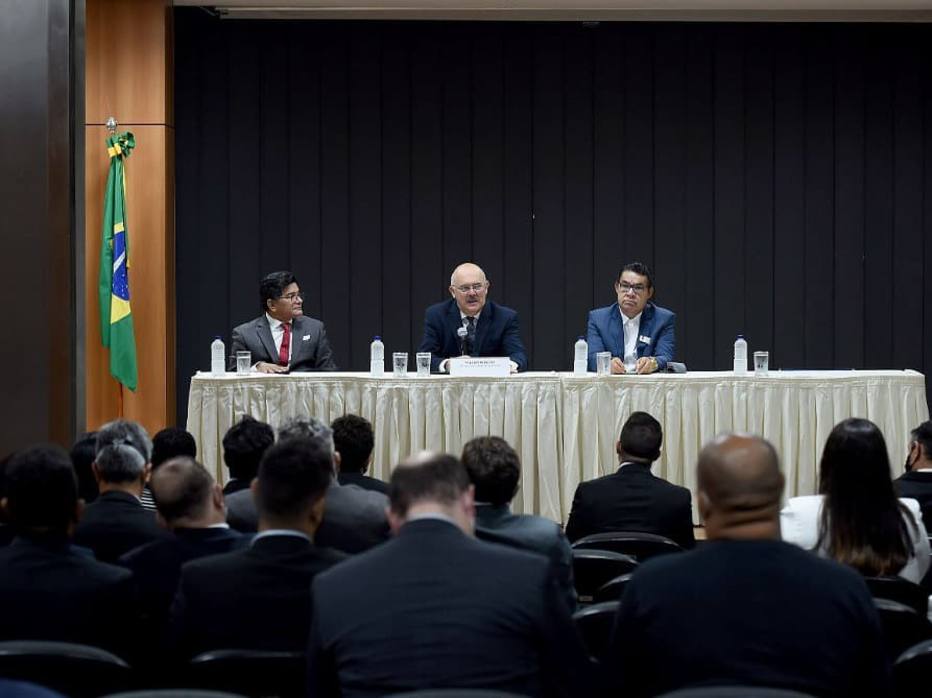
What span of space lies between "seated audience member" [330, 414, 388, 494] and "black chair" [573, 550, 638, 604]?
101 centimetres

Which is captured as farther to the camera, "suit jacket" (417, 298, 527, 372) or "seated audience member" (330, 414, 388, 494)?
"suit jacket" (417, 298, 527, 372)

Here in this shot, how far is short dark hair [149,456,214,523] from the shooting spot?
12.1 ft

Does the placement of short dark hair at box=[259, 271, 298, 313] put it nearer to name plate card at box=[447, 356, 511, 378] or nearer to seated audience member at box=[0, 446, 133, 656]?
name plate card at box=[447, 356, 511, 378]

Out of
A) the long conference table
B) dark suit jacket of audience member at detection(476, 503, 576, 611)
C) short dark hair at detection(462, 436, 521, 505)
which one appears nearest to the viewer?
dark suit jacket of audience member at detection(476, 503, 576, 611)

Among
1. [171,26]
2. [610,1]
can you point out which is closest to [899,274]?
[610,1]

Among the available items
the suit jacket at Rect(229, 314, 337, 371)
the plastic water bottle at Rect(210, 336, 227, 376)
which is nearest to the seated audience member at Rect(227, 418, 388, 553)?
the plastic water bottle at Rect(210, 336, 227, 376)

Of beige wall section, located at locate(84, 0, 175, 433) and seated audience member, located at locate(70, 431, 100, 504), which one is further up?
beige wall section, located at locate(84, 0, 175, 433)

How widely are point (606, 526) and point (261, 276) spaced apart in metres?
6.18

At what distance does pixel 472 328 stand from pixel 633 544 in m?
3.85

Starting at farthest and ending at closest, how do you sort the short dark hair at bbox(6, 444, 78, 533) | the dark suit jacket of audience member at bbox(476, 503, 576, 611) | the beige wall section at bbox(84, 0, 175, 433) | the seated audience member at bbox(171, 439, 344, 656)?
the beige wall section at bbox(84, 0, 175, 433), the dark suit jacket of audience member at bbox(476, 503, 576, 611), the short dark hair at bbox(6, 444, 78, 533), the seated audience member at bbox(171, 439, 344, 656)

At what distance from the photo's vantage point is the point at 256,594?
3117mm

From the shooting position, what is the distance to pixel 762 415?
747 centimetres

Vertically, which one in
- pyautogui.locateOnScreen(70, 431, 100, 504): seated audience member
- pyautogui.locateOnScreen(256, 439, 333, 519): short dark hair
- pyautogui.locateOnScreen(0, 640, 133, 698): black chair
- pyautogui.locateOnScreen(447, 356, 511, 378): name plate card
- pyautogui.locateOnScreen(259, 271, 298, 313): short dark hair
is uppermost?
pyautogui.locateOnScreen(259, 271, 298, 313): short dark hair

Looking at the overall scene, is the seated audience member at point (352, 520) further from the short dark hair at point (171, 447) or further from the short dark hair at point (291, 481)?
the short dark hair at point (171, 447)
